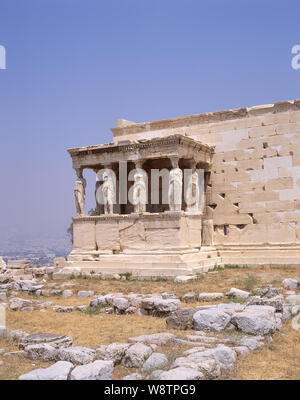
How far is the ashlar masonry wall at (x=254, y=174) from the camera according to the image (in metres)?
16.2

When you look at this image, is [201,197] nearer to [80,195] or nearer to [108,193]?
[108,193]

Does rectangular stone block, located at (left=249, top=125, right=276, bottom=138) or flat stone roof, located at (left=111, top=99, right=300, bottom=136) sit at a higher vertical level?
flat stone roof, located at (left=111, top=99, right=300, bottom=136)

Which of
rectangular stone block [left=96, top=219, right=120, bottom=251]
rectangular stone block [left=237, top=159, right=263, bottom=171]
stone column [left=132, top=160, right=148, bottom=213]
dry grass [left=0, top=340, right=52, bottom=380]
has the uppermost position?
rectangular stone block [left=237, top=159, right=263, bottom=171]

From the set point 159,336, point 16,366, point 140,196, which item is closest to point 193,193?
point 140,196

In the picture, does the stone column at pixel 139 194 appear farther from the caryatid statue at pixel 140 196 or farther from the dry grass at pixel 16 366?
the dry grass at pixel 16 366

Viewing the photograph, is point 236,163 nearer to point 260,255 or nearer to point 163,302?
point 260,255

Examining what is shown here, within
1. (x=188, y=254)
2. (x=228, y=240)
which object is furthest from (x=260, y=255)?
(x=188, y=254)

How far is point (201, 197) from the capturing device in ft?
57.7

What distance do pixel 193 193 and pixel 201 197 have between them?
928 mm

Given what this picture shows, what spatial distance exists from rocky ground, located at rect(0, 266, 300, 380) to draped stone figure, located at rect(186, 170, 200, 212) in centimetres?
417

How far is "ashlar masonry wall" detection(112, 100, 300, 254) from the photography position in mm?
16156

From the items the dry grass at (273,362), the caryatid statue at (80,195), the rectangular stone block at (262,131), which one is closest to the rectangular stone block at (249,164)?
the rectangular stone block at (262,131)

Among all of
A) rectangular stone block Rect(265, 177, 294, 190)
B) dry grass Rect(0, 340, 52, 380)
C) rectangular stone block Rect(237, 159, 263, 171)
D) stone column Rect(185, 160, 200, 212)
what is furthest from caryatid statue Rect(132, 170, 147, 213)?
dry grass Rect(0, 340, 52, 380)

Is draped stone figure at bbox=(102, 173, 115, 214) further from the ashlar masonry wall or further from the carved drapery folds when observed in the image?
the ashlar masonry wall
